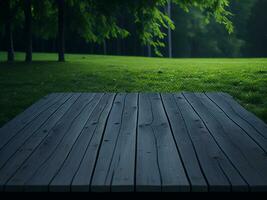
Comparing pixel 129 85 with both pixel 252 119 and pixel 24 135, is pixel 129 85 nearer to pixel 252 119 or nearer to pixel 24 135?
pixel 252 119

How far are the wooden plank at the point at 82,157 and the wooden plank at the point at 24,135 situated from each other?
0.52 meters

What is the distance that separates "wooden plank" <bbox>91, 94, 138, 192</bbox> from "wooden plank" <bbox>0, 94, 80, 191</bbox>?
0.61 meters

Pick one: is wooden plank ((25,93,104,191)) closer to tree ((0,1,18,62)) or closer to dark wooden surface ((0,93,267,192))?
dark wooden surface ((0,93,267,192))

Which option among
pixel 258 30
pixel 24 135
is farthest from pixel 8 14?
pixel 258 30

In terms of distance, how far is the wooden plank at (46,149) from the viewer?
2.85m

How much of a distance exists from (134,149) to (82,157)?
19.1 inches

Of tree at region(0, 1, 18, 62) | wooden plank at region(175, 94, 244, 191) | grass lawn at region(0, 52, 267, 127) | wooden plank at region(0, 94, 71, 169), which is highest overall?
tree at region(0, 1, 18, 62)

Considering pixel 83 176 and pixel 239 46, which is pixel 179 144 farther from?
pixel 239 46

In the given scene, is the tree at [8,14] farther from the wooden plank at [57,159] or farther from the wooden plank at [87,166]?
the wooden plank at [87,166]

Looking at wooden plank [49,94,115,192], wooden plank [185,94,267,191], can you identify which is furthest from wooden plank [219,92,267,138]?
wooden plank [49,94,115,192]

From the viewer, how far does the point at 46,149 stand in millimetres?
3707

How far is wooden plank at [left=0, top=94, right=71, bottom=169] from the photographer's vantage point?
140 inches

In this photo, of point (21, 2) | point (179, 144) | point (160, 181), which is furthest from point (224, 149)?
point (21, 2)

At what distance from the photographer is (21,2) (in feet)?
71.3
